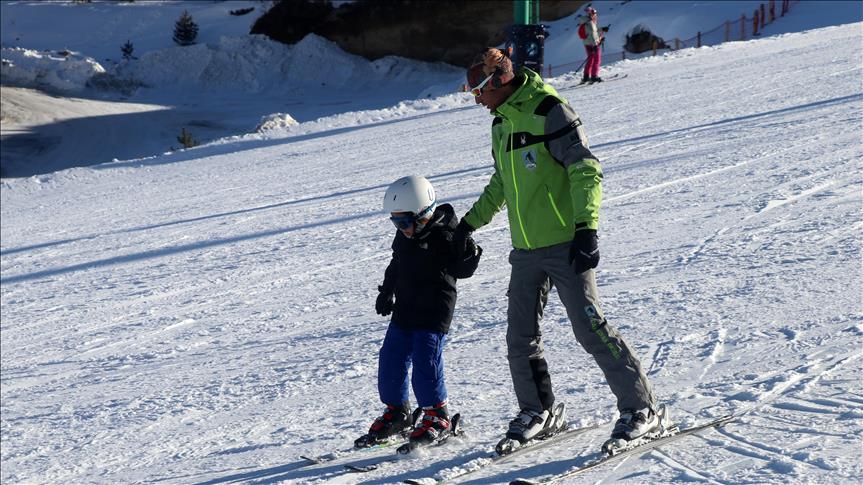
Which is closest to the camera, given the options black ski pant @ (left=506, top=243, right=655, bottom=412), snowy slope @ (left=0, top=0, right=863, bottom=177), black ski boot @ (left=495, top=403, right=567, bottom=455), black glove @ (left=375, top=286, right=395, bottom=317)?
black ski pant @ (left=506, top=243, right=655, bottom=412)

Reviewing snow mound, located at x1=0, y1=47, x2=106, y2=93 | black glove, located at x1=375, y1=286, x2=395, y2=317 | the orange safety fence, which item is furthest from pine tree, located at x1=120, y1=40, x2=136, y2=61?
black glove, located at x1=375, y1=286, x2=395, y2=317

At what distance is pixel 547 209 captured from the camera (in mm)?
4156

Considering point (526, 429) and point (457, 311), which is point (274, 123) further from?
point (526, 429)

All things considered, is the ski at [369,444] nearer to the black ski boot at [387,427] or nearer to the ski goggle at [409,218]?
the black ski boot at [387,427]

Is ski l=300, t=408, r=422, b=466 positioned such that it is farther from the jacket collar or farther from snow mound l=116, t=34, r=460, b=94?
snow mound l=116, t=34, r=460, b=94

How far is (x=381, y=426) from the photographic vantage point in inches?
192

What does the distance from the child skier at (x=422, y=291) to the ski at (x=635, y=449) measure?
0.77 m

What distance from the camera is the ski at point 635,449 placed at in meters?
4.02

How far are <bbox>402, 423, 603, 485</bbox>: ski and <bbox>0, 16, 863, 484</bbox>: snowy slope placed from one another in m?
0.07

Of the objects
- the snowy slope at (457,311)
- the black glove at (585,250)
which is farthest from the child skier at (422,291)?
the black glove at (585,250)

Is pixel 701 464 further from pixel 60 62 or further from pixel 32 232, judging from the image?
pixel 60 62

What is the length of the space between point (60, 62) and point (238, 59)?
7423mm

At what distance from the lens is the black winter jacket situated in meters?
4.57

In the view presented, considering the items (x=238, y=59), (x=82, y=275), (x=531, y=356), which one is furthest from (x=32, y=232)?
(x=238, y=59)
